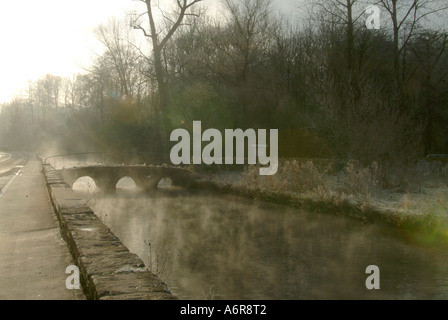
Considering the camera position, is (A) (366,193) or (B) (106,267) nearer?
(B) (106,267)

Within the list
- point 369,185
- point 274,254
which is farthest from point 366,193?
point 274,254

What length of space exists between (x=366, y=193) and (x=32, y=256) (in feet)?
42.0

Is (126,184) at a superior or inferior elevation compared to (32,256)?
inferior

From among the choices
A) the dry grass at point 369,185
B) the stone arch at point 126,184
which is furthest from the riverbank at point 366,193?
the stone arch at point 126,184

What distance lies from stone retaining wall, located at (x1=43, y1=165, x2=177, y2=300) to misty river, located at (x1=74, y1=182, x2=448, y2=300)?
2140 mm

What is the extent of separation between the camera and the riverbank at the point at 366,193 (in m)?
13.1

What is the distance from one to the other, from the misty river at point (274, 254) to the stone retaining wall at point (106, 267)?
214 centimetres

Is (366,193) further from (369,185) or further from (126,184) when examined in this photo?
(126,184)

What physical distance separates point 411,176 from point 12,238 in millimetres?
15006

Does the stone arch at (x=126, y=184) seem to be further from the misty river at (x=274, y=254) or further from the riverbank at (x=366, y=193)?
the misty river at (x=274, y=254)

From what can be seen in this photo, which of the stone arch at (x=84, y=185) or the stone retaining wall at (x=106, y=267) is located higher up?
the stone retaining wall at (x=106, y=267)

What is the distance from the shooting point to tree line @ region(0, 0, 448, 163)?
19.6 meters

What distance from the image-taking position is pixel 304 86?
27.0 meters
